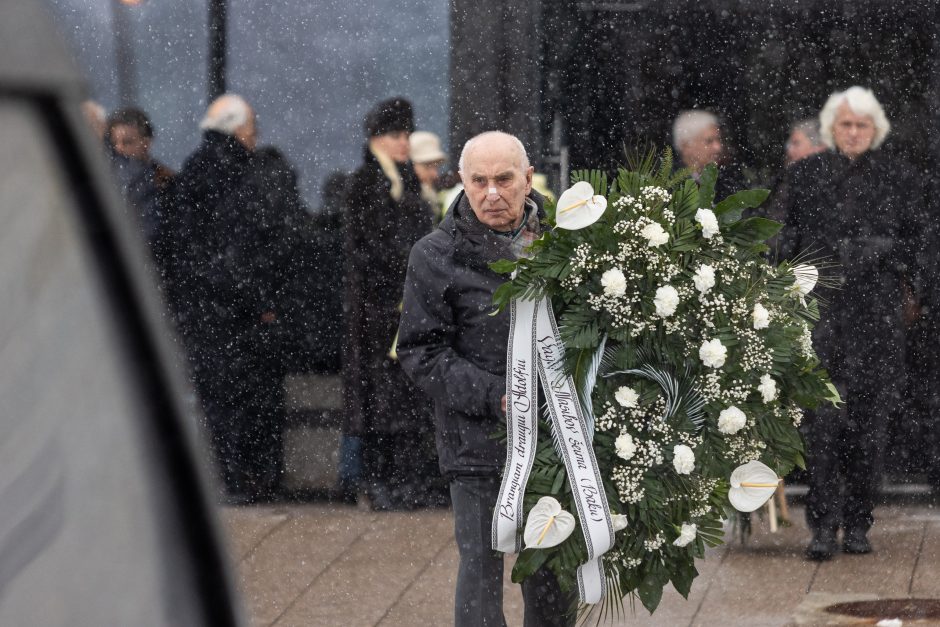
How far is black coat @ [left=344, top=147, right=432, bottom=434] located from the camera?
22.2 ft

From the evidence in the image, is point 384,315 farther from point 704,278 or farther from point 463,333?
point 704,278

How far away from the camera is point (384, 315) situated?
272 inches

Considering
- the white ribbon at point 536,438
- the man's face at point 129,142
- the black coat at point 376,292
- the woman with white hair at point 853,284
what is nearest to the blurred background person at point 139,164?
the man's face at point 129,142

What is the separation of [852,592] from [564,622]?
209cm

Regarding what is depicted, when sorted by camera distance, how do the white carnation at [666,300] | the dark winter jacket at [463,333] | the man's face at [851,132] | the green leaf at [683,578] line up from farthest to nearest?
the man's face at [851,132]
the dark winter jacket at [463,333]
the green leaf at [683,578]
the white carnation at [666,300]

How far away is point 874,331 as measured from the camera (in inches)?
252

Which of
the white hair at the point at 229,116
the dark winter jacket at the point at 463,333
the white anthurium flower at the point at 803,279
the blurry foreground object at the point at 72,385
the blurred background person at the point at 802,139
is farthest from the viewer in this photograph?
the white hair at the point at 229,116

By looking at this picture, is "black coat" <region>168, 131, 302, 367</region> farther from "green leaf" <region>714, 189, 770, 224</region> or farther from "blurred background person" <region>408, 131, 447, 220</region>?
"green leaf" <region>714, 189, 770, 224</region>

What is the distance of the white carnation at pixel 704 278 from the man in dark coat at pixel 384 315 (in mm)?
3408

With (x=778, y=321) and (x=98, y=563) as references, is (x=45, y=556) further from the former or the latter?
(x=778, y=321)

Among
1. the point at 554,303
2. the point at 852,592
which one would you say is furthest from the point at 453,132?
the point at 554,303

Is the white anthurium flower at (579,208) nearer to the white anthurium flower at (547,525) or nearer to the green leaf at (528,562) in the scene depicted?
the white anthurium flower at (547,525)

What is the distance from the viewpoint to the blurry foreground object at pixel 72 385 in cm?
44

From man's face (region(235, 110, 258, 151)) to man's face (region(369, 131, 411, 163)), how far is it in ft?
1.82
